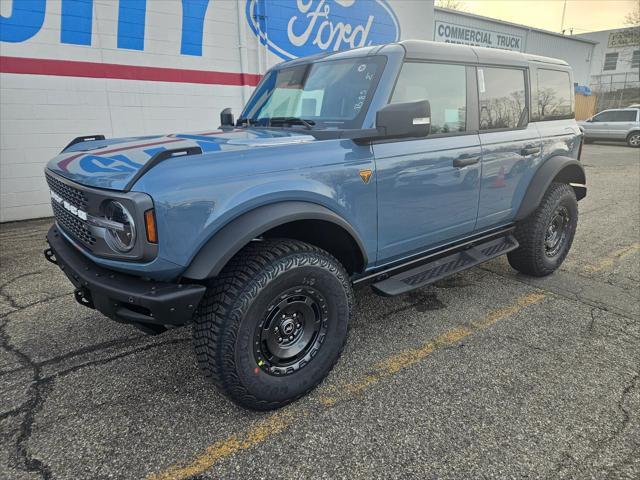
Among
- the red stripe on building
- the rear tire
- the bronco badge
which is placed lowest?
the rear tire

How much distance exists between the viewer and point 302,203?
2.36 m

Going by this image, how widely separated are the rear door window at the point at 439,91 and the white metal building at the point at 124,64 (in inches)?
226

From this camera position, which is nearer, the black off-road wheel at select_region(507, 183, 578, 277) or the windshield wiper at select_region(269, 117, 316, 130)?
the windshield wiper at select_region(269, 117, 316, 130)

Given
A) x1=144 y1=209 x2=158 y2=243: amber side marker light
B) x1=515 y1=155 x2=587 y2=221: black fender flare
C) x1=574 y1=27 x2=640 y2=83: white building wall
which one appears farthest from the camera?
x1=574 y1=27 x2=640 y2=83: white building wall

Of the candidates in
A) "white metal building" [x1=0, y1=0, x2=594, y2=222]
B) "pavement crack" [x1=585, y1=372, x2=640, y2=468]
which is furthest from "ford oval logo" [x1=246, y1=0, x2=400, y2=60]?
"pavement crack" [x1=585, y1=372, x2=640, y2=468]

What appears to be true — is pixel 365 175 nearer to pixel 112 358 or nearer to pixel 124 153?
pixel 124 153

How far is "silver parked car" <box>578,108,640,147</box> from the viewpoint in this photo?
18.0 m

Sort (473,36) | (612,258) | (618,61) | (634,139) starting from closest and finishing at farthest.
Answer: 1. (612,258)
2. (634,139)
3. (473,36)
4. (618,61)

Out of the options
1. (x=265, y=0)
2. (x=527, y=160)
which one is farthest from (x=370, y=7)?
(x=527, y=160)

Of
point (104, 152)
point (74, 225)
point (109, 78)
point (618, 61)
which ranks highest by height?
point (618, 61)

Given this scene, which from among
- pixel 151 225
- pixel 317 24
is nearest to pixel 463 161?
pixel 151 225

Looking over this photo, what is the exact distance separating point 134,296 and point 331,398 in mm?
1233

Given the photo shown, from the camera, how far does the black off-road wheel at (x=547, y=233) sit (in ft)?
13.1

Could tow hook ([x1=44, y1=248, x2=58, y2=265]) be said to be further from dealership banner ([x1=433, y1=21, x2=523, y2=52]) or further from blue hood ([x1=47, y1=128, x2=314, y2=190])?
dealership banner ([x1=433, y1=21, x2=523, y2=52])
